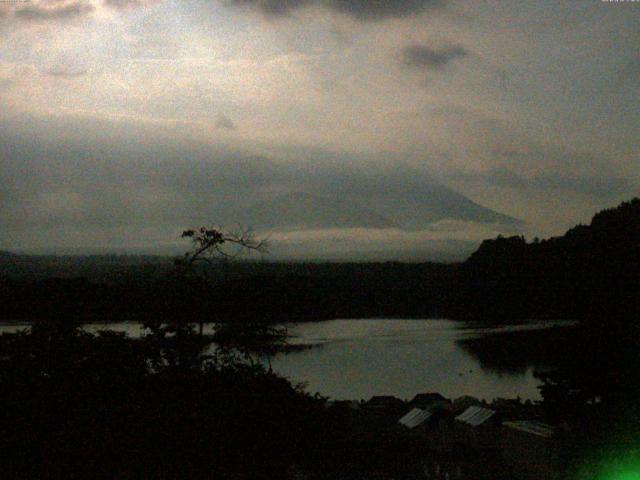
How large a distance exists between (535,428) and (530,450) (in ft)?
1.12

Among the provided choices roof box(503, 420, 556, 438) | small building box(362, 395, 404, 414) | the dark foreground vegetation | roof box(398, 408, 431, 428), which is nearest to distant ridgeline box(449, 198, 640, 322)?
small building box(362, 395, 404, 414)

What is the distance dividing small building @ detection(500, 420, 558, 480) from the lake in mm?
6298

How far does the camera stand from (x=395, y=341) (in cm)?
2820

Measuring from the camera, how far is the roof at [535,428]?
783cm

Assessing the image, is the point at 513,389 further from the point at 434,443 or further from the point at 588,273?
the point at 588,273

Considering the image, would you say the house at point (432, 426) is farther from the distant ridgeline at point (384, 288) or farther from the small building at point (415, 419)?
the distant ridgeline at point (384, 288)

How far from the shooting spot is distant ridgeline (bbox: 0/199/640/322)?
23.2 feet

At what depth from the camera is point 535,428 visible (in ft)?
27.2

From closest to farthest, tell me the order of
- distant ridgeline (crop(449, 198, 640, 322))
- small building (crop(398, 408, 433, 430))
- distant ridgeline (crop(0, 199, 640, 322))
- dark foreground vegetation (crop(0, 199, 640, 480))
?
dark foreground vegetation (crop(0, 199, 640, 480))
distant ridgeline (crop(0, 199, 640, 322))
small building (crop(398, 408, 433, 430))
distant ridgeline (crop(449, 198, 640, 322))

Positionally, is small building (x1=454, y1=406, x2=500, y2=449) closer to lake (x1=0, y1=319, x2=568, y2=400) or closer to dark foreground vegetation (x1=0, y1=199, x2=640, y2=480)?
dark foreground vegetation (x1=0, y1=199, x2=640, y2=480)

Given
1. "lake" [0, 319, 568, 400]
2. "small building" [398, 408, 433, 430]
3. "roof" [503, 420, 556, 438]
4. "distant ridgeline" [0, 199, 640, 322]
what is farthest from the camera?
"lake" [0, 319, 568, 400]

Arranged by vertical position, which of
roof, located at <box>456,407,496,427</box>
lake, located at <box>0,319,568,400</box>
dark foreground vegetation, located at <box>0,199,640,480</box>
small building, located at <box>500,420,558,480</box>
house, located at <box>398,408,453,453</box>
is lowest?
lake, located at <box>0,319,568,400</box>

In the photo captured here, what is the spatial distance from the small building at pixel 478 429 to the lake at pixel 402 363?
5.32 m

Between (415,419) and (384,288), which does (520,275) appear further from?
(415,419)
